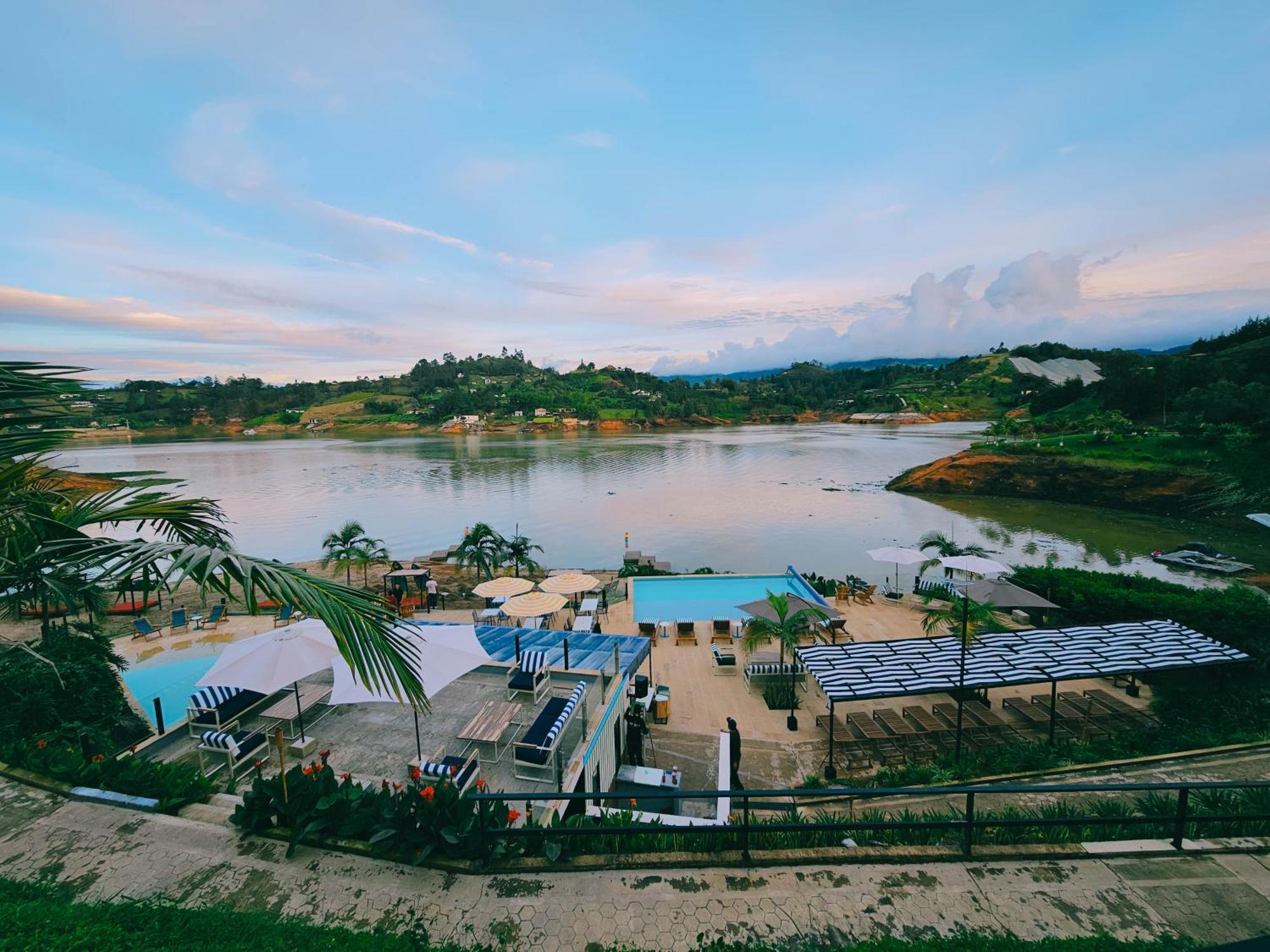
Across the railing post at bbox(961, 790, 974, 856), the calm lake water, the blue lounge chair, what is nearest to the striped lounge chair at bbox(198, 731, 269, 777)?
the blue lounge chair

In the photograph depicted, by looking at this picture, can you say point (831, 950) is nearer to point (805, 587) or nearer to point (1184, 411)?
point (805, 587)

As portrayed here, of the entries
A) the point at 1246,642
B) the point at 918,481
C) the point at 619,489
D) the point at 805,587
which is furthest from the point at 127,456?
the point at 1246,642

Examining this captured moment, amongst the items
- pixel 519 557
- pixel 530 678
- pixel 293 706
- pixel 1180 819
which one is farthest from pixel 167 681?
pixel 1180 819

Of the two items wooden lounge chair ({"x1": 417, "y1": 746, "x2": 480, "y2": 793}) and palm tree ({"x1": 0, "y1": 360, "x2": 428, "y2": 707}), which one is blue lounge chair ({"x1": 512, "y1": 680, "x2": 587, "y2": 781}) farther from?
palm tree ({"x1": 0, "y1": 360, "x2": 428, "y2": 707})

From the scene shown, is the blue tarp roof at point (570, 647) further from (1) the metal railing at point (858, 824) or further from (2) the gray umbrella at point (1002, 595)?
(2) the gray umbrella at point (1002, 595)

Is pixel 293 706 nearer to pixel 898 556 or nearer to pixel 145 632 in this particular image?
pixel 145 632

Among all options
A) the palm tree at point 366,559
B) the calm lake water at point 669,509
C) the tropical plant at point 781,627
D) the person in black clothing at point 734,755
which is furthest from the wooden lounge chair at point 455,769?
the calm lake water at point 669,509

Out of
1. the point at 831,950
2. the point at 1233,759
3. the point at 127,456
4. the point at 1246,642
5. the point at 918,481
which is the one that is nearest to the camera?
the point at 831,950
